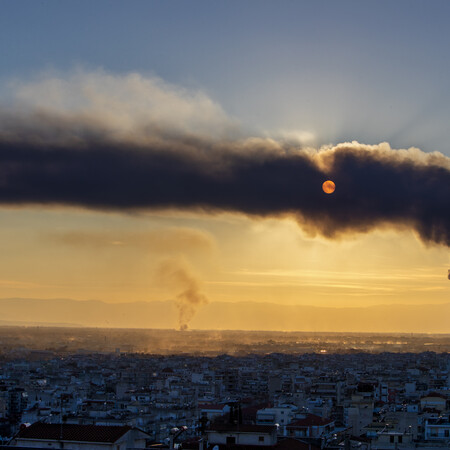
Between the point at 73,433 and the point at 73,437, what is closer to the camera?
the point at 73,437

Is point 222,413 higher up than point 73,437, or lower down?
lower down

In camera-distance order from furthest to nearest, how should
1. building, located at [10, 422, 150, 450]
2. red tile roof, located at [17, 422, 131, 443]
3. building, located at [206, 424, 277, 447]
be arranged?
building, located at [206, 424, 277, 447] < red tile roof, located at [17, 422, 131, 443] < building, located at [10, 422, 150, 450]

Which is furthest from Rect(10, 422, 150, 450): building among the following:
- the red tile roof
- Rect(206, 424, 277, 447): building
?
Rect(206, 424, 277, 447): building

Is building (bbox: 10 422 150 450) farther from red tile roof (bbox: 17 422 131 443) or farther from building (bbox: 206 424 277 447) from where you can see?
building (bbox: 206 424 277 447)

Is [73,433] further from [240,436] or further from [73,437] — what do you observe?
[240,436]

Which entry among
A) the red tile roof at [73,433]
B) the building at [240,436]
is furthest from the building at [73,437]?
the building at [240,436]

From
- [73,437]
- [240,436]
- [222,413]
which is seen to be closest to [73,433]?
[73,437]

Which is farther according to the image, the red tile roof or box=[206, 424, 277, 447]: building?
box=[206, 424, 277, 447]: building

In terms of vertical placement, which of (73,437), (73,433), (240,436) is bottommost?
(240,436)

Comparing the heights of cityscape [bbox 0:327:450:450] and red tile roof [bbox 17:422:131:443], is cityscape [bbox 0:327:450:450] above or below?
below
